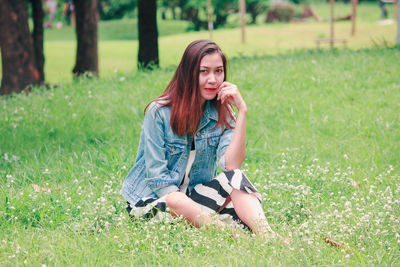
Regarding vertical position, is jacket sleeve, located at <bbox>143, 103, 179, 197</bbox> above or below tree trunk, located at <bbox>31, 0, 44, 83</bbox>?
below

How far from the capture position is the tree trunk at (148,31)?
974cm

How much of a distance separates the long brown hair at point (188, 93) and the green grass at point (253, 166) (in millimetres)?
734

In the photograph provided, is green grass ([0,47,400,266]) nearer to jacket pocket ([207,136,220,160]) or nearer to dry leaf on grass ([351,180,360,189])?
dry leaf on grass ([351,180,360,189])

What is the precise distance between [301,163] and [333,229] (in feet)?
5.65

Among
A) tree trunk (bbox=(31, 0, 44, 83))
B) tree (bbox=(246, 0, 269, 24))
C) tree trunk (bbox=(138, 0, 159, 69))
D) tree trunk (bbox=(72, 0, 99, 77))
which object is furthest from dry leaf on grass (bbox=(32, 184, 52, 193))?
tree (bbox=(246, 0, 269, 24))

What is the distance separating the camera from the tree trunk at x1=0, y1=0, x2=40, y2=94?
9188mm

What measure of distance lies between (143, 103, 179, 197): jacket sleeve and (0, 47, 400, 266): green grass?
0.29m

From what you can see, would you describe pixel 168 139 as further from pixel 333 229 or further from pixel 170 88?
pixel 333 229

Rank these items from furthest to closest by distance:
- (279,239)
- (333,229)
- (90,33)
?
(90,33)
(333,229)
(279,239)

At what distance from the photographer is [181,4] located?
33438mm

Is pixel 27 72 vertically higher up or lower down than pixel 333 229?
higher up

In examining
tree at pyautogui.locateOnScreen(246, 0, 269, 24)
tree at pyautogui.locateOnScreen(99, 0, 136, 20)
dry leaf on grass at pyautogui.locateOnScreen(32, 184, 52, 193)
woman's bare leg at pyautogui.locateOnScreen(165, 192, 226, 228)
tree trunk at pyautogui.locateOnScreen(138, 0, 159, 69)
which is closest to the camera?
woman's bare leg at pyautogui.locateOnScreen(165, 192, 226, 228)

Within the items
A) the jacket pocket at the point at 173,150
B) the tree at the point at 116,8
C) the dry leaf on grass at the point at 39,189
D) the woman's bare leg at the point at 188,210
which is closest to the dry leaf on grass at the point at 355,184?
the woman's bare leg at the point at 188,210

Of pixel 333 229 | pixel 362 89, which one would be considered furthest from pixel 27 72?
pixel 333 229
